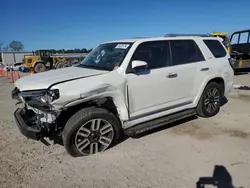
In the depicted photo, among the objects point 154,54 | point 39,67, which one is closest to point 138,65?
point 154,54

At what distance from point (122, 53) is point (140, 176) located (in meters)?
2.12

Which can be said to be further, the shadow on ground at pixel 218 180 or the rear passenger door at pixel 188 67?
the rear passenger door at pixel 188 67

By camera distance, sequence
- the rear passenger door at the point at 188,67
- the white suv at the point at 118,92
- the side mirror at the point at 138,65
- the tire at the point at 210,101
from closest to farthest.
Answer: the white suv at the point at 118,92 < the side mirror at the point at 138,65 < the rear passenger door at the point at 188,67 < the tire at the point at 210,101

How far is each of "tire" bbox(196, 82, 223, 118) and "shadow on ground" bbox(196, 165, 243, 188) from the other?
84.6 inches

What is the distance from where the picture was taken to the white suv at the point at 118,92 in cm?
343

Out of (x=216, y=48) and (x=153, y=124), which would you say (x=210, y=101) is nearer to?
(x=216, y=48)

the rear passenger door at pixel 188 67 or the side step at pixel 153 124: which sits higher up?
the rear passenger door at pixel 188 67

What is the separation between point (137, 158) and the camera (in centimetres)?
366

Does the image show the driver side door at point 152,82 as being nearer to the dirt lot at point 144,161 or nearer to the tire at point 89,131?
the tire at point 89,131

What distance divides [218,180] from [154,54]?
2.39 meters

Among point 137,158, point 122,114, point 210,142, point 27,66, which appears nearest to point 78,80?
point 122,114

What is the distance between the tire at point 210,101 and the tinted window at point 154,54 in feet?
4.56

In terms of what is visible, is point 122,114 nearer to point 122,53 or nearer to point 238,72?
point 122,53

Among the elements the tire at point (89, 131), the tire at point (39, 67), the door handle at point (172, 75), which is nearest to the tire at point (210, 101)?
the door handle at point (172, 75)
